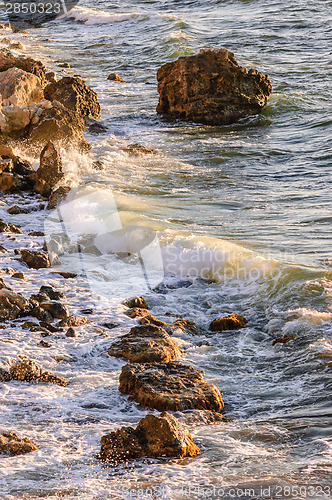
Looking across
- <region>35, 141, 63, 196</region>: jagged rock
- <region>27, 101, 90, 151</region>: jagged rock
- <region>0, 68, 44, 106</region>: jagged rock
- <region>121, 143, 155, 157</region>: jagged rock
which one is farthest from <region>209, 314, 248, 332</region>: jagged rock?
<region>121, 143, 155, 157</region>: jagged rock

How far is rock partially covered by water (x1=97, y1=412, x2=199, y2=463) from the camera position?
11.4 feet

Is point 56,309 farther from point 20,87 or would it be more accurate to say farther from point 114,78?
point 114,78

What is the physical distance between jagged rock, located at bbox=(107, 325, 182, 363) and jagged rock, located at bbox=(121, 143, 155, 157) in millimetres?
6685

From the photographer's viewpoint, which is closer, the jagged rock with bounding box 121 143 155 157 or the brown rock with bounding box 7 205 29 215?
the brown rock with bounding box 7 205 29 215

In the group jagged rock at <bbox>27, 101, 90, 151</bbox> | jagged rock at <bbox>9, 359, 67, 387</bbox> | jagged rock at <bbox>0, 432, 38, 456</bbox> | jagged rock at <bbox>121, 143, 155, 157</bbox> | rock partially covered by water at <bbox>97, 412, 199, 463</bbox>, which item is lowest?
jagged rock at <bbox>121, 143, 155, 157</bbox>

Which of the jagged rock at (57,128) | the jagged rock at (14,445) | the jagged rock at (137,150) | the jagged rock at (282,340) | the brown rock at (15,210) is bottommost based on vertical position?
the jagged rock at (282,340)

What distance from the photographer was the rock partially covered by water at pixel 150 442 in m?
3.46

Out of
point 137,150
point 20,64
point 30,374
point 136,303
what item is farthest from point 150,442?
point 20,64

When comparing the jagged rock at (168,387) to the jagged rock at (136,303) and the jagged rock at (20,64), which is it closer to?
the jagged rock at (136,303)

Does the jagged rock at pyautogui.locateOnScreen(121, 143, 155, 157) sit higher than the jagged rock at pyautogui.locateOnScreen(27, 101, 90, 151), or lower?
lower

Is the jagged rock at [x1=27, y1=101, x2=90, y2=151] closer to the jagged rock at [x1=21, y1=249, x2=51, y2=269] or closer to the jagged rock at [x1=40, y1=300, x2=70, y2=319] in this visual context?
the jagged rock at [x1=21, y1=249, x2=51, y2=269]

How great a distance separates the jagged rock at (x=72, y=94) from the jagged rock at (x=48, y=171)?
3.14 meters

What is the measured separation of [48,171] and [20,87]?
6.84 feet

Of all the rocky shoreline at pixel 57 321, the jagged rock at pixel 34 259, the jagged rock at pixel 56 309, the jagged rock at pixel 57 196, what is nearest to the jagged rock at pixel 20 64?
the rocky shoreline at pixel 57 321
